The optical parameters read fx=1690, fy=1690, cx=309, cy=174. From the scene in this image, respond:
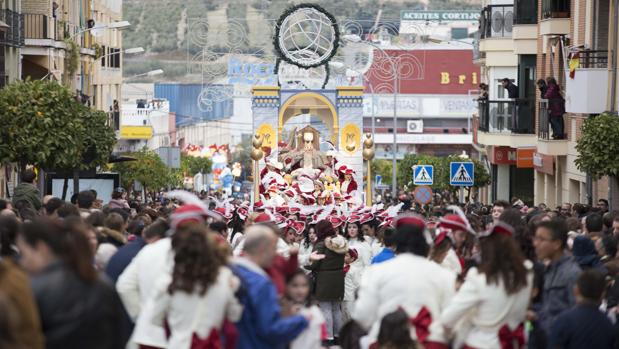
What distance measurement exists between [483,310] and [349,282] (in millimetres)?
8555

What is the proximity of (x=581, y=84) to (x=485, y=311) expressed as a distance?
65.9 ft

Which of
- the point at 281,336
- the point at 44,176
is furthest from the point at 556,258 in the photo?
the point at 44,176

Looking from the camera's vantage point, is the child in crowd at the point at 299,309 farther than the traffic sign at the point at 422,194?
No

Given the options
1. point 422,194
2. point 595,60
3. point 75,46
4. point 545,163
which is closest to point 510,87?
point 545,163

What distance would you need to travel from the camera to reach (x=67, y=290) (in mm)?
9148

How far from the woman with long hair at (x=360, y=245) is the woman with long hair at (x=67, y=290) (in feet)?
37.1

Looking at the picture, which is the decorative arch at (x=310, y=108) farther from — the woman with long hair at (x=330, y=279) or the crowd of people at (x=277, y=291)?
the crowd of people at (x=277, y=291)

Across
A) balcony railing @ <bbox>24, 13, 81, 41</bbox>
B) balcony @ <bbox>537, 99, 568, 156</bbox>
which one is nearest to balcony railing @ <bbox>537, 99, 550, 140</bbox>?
balcony @ <bbox>537, 99, 568, 156</bbox>

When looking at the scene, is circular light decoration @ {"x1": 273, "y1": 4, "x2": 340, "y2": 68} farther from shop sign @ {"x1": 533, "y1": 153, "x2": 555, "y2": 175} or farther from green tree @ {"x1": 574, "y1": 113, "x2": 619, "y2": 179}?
green tree @ {"x1": 574, "y1": 113, "x2": 619, "y2": 179}

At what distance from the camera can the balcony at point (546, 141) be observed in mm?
37281

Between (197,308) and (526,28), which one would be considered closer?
(197,308)

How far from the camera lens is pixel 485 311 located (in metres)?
11.9

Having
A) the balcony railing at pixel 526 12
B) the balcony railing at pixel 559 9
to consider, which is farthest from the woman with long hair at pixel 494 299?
the balcony railing at pixel 526 12

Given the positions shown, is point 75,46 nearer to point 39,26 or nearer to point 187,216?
point 39,26
